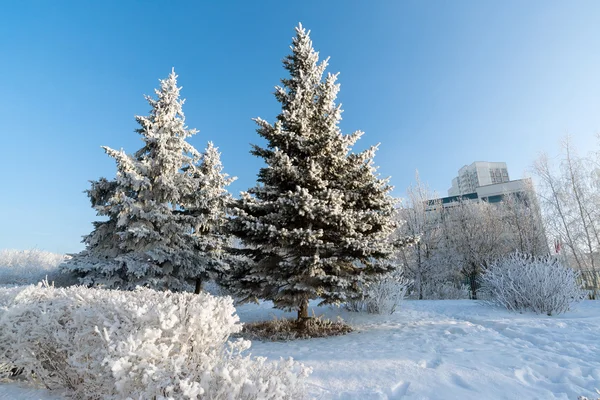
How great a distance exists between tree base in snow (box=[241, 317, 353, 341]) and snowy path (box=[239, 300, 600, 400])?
57cm

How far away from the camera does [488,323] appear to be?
7406 millimetres

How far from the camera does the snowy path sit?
3361mm

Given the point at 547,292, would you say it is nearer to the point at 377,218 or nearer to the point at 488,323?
the point at 488,323

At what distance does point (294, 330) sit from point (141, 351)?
5763mm

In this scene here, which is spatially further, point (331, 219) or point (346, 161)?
point (346, 161)

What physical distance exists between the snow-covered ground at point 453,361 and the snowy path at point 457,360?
0.01 m

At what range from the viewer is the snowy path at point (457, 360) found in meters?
3.36

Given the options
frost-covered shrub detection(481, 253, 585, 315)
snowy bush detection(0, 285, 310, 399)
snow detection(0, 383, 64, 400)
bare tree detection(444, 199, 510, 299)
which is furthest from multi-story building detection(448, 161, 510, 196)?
snow detection(0, 383, 64, 400)

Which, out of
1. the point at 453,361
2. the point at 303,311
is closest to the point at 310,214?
the point at 303,311

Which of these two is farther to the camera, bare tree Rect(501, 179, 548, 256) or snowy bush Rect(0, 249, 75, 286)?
bare tree Rect(501, 179, 548, 256)

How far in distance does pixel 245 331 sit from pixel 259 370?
584 cm

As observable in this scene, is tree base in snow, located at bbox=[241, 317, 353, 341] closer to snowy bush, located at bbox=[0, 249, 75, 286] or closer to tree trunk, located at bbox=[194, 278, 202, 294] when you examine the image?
snowy bush, located at bbox=[0, 249, 75, 286]

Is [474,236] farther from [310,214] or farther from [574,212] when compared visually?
[310,214]

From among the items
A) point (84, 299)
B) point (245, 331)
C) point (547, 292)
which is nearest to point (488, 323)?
point (547, 292)
